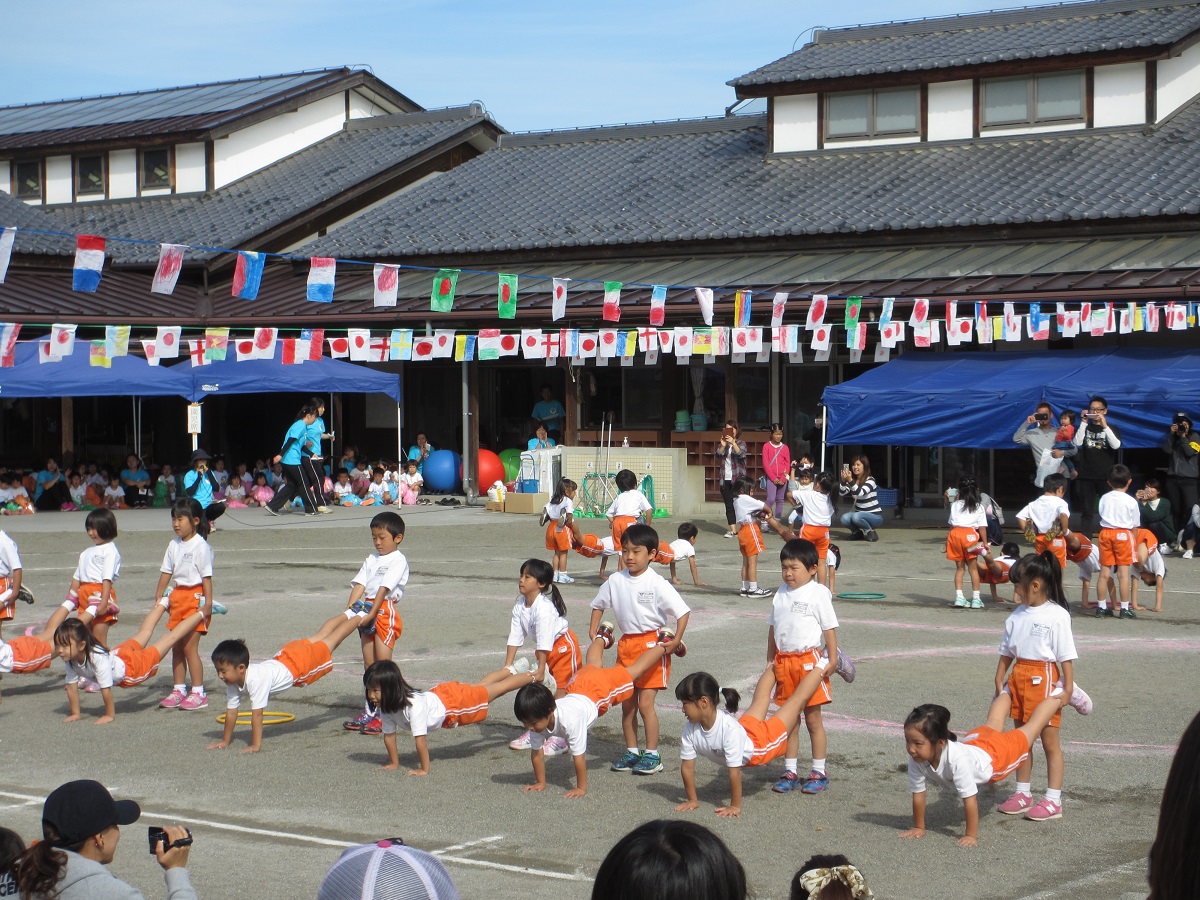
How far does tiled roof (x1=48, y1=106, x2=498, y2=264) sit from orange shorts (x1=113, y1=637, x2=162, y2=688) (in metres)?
19.9

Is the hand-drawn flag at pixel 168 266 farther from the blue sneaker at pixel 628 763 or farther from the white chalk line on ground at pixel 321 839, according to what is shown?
the blue sneaker at pixel 628 763

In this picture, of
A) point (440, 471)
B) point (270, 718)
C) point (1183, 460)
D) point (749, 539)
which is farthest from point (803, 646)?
point (440, 471)

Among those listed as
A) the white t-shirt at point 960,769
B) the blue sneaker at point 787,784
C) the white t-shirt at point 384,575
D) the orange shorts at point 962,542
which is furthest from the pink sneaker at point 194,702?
the orange shorts at point 962,542

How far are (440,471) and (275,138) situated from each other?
11374 millimetres

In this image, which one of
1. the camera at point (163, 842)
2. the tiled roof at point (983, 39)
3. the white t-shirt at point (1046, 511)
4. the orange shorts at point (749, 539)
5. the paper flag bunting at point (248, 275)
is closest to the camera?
the camera at point (163, 842)

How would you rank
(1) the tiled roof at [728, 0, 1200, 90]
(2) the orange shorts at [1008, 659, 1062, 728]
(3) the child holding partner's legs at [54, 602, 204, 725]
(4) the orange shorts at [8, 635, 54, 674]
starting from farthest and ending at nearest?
(1) the tiled roof at [728, 0, 1200, 90] → (4) the orange shorts at [8, 635, 54, 674] → (3) the child holding partner's legs at [54, 602, 204, 725] → (2) the orange shorts at [1008, 659, 1062, 728]

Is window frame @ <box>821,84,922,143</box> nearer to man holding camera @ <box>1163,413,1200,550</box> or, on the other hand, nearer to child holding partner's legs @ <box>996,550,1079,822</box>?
man holding camera @ <box>1163,413,1200,550</box>

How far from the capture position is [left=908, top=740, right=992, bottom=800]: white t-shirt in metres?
6.48

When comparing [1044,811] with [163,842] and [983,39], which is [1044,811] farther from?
[983,39]

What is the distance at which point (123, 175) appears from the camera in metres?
32.2

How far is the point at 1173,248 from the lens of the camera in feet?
67.7

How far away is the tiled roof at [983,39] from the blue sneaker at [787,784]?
1901 cm

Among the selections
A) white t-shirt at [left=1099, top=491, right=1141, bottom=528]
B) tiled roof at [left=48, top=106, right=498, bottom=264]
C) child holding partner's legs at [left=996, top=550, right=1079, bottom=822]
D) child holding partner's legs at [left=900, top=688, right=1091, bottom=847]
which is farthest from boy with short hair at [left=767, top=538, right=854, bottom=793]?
tiled roof at [left=48, top=106, right=498, bottom=264]

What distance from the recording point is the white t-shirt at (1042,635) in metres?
7.25
